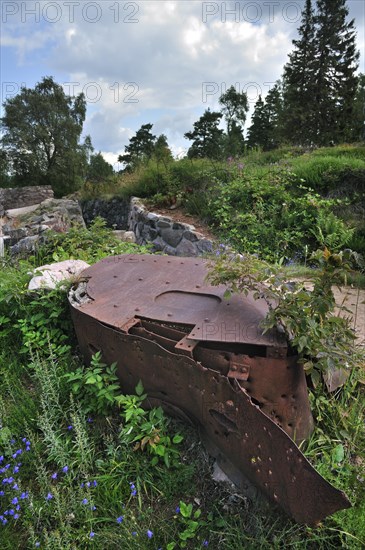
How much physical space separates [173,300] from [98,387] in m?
0.69

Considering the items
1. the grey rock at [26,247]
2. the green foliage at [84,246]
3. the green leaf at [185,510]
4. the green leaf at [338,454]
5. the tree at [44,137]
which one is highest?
the tree at [44,137]

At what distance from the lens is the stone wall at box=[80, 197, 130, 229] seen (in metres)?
10.8

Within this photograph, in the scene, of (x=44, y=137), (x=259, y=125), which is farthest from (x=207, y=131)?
(x=44, y=137)

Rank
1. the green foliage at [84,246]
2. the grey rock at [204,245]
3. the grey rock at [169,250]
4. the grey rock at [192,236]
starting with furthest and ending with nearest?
the grey rock at [169,250] < the grey rock at [192,236] < the grey rock at [204,245] < the green foliage at [84,246]

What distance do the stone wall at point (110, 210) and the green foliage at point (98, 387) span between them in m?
7.96

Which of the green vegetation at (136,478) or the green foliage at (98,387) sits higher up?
the green foliage at (98,387)

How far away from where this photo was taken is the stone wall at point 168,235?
6578 mm

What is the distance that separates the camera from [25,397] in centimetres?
254

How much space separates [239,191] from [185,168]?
1996 mm

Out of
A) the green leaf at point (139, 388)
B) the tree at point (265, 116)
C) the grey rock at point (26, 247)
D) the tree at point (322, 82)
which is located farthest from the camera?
the tree at point (265, 116)

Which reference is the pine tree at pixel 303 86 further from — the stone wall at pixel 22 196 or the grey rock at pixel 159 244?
the grey rock at pixel 159 244

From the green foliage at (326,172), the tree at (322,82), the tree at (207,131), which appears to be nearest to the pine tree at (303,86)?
the tree at (322,82)

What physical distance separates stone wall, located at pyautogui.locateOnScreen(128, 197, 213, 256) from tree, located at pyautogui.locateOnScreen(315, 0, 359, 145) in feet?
66.4

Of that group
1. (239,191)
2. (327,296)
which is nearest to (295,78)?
(239,191)
